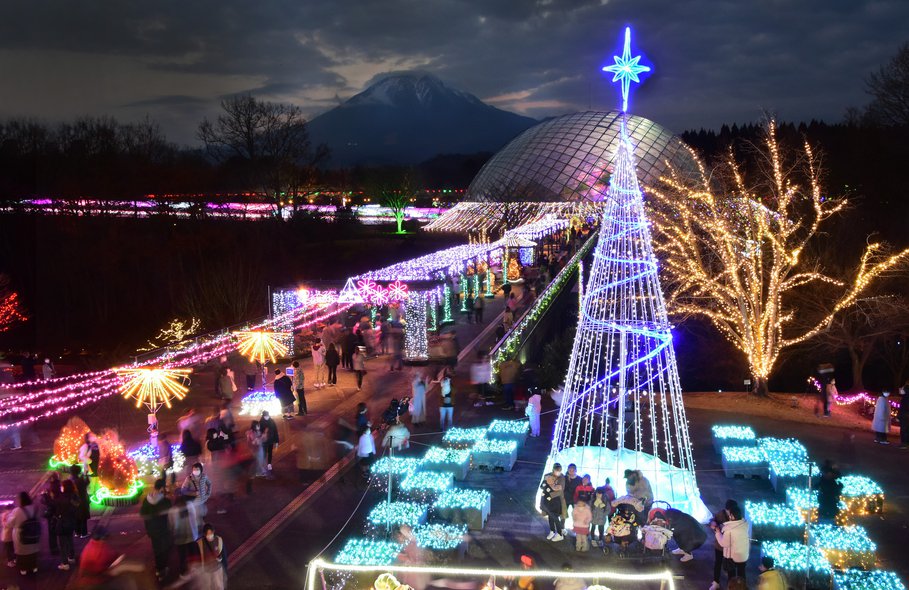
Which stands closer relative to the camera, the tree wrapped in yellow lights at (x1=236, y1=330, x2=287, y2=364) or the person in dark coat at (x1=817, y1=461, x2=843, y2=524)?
the person in dark coat at (x1=817, y1=461, x2=843, y2=524)

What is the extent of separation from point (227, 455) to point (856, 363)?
15.5 meters

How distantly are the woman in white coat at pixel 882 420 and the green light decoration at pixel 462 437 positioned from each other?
19.9 ft

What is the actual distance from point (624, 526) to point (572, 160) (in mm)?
44087

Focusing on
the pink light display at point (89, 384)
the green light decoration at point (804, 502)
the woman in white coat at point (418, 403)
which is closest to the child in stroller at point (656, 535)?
the green light decoration at point (804, 502)

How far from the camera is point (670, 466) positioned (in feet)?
26.9

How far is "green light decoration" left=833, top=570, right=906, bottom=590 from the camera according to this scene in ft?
20.0

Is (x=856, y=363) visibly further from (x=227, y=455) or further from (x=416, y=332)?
(x=227, y=455)

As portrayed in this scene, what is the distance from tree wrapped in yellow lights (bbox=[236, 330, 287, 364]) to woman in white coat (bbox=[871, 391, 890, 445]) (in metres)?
10.4

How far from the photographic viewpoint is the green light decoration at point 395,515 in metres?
7.52

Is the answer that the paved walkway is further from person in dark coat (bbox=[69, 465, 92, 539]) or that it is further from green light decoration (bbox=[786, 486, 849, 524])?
green light decoration (bbox=[786, 486, 849, 524])

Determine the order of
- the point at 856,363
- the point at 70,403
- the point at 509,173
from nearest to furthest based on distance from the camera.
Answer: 1. the point at 70,403
2. the point at 856,363
3. the point at 509,173

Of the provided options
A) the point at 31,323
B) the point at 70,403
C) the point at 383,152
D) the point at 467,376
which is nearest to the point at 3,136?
the point at 31,323

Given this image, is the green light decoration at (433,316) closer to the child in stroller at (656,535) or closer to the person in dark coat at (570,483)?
the person in dark coat at (570,483)

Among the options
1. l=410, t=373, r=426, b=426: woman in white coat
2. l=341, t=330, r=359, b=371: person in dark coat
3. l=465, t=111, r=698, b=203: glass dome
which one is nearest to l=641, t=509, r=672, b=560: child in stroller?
l=410, t=373, r=426, b=426: woman in white coat
